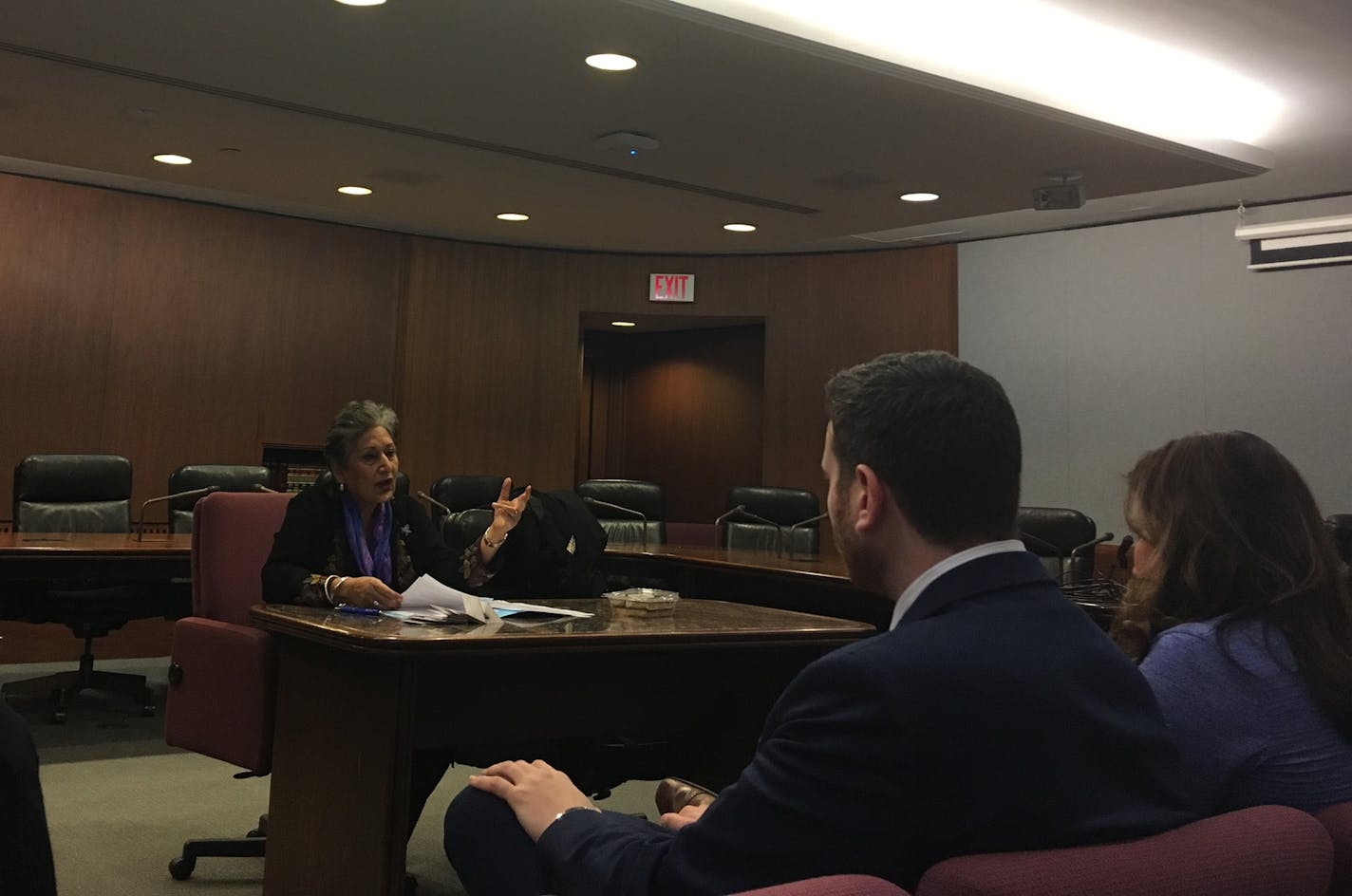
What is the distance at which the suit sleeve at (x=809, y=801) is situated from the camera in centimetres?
102

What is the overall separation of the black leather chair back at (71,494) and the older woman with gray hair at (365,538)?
299cm

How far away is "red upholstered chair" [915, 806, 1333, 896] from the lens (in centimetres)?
95

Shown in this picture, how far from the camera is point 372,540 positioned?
11.1ft

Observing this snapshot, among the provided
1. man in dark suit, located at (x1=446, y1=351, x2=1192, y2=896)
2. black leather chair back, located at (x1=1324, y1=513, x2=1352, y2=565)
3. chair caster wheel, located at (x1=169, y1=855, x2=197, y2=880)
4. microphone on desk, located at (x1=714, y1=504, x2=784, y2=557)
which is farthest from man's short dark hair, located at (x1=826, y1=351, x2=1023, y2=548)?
microphone on desk, located at (x1=714, y1=504, x2=784, y2=557)

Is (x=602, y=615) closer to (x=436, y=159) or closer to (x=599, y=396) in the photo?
(x=436, y=159)

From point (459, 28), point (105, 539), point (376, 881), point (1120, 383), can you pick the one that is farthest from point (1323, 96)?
point (105, 539)

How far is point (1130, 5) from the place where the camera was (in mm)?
4355

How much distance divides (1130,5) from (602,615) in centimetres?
306

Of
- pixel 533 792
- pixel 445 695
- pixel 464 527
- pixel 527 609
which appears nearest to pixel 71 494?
pixel 464 527

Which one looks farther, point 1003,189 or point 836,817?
point 1003,189

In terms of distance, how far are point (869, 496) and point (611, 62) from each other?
3.38m

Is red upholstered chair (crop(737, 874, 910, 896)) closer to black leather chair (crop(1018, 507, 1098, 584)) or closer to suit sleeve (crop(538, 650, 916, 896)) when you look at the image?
suit sleeve (crop(538, 650, 916, 896))

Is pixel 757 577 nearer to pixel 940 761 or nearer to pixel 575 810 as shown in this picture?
pixel 575 810

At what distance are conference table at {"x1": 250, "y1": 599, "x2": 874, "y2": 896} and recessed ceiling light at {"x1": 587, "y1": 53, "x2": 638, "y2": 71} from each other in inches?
82.1
